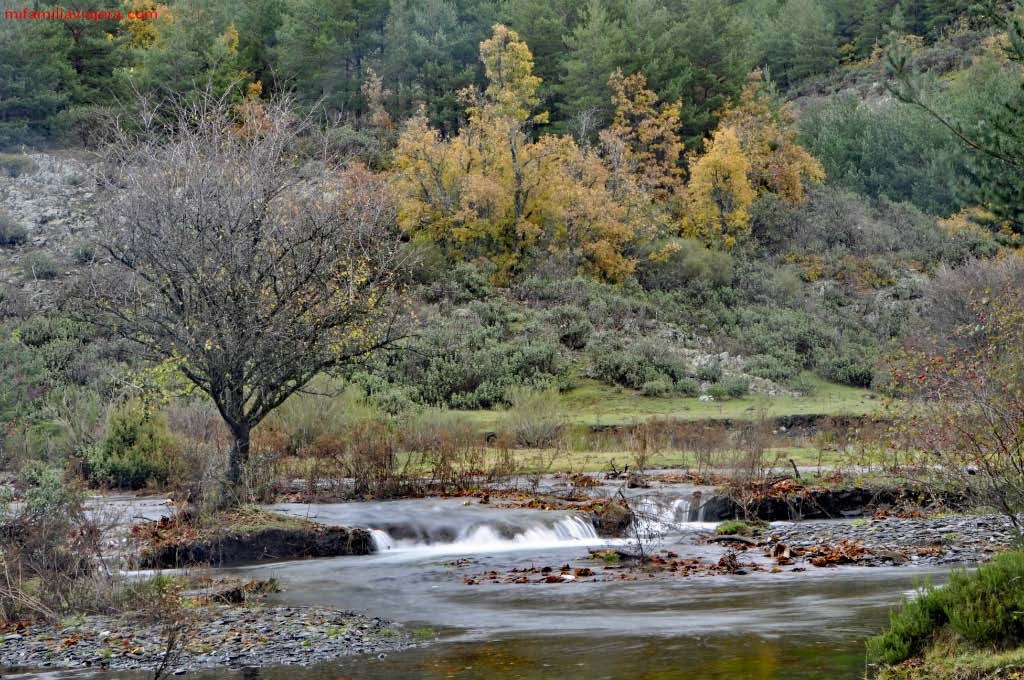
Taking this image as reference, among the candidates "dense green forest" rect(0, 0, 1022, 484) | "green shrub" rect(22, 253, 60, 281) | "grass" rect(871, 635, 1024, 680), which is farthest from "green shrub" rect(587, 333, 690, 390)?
"grass" rect(871, 635, 1024, 680)

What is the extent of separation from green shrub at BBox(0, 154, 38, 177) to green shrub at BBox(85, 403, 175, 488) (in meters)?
41.6

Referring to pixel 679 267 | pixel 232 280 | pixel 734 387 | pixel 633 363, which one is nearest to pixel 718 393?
pixel 734 387

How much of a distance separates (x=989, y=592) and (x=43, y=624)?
11.1 meters

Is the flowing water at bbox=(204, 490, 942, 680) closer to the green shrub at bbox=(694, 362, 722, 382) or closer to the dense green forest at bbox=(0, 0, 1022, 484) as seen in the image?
the dense green forest at bbox=(0, 0, 1022, 484)

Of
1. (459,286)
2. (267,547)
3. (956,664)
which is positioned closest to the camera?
(956,664)

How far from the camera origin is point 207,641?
43.0ft

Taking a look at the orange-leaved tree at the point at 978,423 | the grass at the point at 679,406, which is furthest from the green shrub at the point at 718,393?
the orange-leaved tree at the point at 978,423

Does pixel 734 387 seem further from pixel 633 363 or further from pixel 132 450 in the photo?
pixel 132 450

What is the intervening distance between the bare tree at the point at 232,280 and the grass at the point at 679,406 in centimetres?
1497

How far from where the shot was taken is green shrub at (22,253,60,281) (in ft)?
174

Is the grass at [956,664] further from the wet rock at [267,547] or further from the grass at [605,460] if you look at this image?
the grass at [605,460]

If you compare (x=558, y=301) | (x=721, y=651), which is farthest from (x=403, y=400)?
(x=721, y=651)

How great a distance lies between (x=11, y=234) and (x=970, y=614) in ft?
186

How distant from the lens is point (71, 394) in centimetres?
3553
